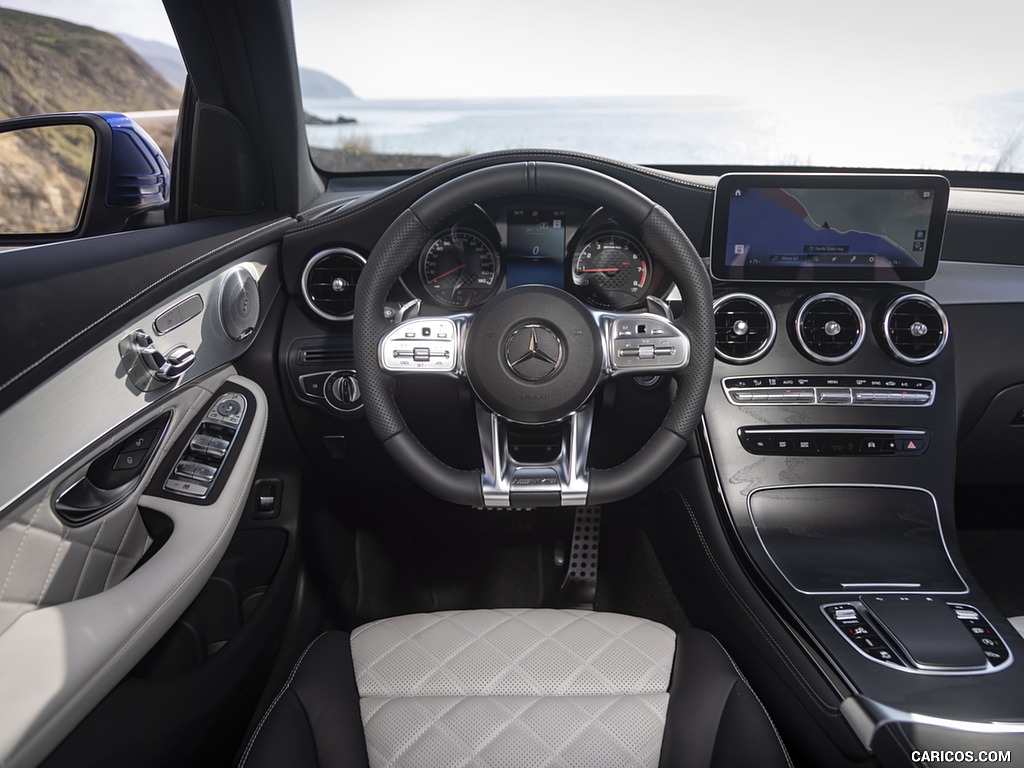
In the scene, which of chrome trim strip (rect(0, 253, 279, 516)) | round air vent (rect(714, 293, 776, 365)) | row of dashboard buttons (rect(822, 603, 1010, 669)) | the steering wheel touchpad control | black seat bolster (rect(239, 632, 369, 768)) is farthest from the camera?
round air vent (rect(714, 293, 776, 365))

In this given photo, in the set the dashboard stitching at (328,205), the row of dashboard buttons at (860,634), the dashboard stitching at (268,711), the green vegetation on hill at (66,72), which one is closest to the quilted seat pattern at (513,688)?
the dashboard stitching at (268,711)

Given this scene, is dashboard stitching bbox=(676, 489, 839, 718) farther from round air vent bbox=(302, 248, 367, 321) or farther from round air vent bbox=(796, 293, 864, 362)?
round air vent bbox=(302, 248, 367, 321)

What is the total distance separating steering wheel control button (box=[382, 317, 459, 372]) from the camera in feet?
4.64

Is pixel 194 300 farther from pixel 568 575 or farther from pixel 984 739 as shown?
pixel 984 739

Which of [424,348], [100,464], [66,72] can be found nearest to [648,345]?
[424,348]

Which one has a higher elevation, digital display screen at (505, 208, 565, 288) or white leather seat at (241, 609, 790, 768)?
digital display screen at (505, 208, 565, 288)

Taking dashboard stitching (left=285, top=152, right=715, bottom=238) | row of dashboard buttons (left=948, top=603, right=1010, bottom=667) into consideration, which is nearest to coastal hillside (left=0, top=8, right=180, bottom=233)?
dashboard stitching (left=285, top=152, right=715, bottom=238)

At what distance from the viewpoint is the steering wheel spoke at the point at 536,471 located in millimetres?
1425

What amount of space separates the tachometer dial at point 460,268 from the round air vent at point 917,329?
0.96 metres

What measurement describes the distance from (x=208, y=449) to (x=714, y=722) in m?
1.14

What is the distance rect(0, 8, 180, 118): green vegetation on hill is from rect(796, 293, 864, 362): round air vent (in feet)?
5.71

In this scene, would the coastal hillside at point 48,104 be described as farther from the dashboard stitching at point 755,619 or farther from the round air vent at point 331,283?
the dashboard stitching at point 755,619

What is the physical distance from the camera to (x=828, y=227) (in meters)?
1.69

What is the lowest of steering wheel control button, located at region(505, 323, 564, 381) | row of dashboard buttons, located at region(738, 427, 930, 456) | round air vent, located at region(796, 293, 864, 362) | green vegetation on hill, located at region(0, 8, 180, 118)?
row of dashboard buttons, located at region(738, 427, 930, 456)
